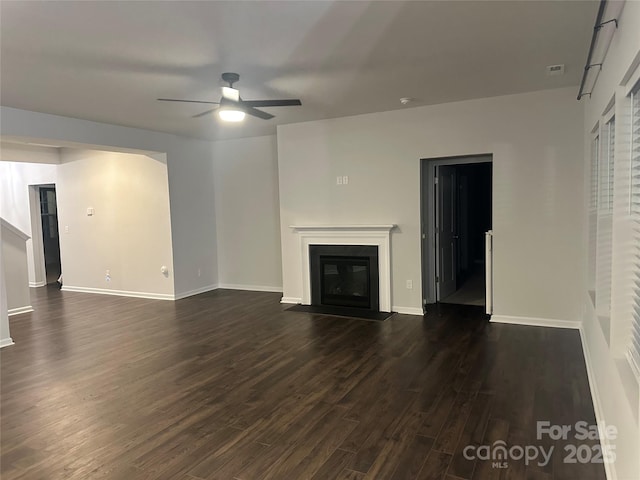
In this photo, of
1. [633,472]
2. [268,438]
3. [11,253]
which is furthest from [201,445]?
[11,253]

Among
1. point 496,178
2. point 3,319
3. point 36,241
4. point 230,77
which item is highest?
point 230,77

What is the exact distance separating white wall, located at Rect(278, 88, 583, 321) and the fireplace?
0.32 metres

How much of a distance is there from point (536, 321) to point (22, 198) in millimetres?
9777

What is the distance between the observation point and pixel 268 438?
2.73m

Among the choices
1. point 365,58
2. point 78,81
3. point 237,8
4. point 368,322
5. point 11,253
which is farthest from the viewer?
point 11,253

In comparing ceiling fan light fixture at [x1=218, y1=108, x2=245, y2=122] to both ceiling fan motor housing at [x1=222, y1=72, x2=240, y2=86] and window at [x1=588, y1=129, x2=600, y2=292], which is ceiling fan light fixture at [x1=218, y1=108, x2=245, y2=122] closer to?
ceiling fan motor housing at [x1=222, y1=72, x2=240, y2=86]

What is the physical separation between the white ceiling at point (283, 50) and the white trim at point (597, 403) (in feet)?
8.44

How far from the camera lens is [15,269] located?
20.8 feet

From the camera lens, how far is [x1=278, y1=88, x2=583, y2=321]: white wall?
474 centimetres

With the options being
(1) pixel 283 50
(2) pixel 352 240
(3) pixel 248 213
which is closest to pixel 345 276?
(2) pixel 352 240

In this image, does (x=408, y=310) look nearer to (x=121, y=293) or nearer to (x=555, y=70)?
(x=555, y=70)

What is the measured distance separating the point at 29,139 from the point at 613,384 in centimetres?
603

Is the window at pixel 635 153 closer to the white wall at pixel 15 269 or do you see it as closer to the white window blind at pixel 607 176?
the white window blind at pixel 607 176

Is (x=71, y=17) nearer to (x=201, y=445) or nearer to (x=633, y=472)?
(x=201, y=445)
